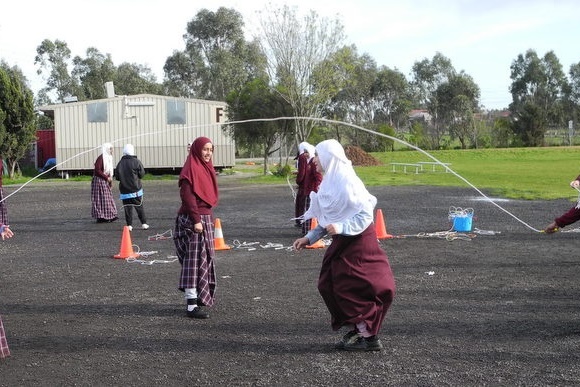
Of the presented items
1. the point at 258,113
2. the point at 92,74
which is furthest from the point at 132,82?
the point at 258,113

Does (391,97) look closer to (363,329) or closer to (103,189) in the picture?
(103,189)

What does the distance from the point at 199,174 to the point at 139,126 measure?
27.8 m

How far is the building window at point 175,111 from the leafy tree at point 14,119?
6.71 meters

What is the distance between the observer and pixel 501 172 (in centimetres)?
3178

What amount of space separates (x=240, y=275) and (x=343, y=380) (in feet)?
14.4

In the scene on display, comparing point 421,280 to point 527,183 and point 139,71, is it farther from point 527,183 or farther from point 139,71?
point 139,71

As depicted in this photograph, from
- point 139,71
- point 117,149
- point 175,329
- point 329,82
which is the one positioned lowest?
point 175,329

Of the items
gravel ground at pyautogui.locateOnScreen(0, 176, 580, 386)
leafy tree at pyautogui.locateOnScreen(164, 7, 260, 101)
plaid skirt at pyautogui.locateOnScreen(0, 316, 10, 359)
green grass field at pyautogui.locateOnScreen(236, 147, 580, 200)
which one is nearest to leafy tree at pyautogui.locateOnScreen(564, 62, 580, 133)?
green grass field at pyautogui.locateOnScreen(236, 147, 580, 200)

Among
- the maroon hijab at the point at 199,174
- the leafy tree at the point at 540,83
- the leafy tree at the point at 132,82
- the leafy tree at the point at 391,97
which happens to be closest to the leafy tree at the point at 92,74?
the leafy tree at the point at 132,82

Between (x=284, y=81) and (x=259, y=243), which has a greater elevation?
(x=284, y=81)

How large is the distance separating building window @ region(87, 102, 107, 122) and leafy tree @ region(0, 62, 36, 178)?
2.76m

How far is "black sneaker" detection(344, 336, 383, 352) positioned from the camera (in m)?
5.73

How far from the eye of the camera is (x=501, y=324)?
21.2 feet

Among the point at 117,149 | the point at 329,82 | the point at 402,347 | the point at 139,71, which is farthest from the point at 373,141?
the point at 402,347
